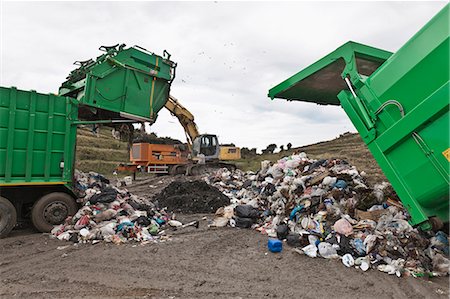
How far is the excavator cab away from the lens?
13633mm

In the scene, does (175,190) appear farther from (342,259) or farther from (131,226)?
(342,259)

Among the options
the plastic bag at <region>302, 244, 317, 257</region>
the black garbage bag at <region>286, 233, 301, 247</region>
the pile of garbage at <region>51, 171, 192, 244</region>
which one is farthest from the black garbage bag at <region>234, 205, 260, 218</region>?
the plastic bag at <region>302, 244, 317, 257</region>

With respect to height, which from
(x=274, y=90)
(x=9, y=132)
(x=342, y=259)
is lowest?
(x=342, y=259)

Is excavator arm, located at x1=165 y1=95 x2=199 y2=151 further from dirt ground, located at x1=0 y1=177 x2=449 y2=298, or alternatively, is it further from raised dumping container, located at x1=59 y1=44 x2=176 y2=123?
dirt ground, located at x1=0 y1=177 x2=449 y2=298

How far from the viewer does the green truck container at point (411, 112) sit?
264cm

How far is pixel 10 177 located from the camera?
452 centimetres

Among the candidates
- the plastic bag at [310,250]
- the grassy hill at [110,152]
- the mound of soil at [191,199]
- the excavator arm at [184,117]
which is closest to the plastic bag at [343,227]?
the plastic bag at [310,250]

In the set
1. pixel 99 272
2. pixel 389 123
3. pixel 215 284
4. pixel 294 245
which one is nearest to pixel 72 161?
pixel 99 272

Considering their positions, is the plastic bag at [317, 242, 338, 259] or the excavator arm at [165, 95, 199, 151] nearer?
the plastic bag at [317, 242, 338, 259]

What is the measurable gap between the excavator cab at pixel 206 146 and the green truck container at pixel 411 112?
407 inches

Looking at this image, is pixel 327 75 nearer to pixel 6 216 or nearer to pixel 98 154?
pixel 6 216

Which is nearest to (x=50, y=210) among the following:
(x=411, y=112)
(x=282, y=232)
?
(x=282, y=232)

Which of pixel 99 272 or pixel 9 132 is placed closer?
pixel 99 272

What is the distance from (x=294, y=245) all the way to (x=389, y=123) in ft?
6.25
